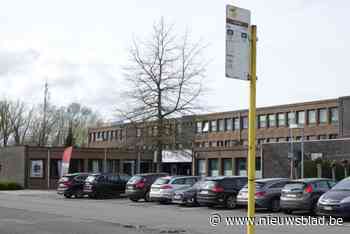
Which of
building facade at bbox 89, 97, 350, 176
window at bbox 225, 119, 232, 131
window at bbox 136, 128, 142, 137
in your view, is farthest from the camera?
window at bbox 225, 119, 232, 131

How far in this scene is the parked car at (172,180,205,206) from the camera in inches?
1102

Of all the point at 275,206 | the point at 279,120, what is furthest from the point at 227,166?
the point at 275,206

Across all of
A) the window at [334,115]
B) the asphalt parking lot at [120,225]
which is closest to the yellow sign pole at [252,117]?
the asphalt parking lot at [120,225]

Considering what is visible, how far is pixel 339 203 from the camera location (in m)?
18.8

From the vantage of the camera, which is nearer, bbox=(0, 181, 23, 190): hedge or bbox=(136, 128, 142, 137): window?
bbox=(136, 128, 142, 137): window

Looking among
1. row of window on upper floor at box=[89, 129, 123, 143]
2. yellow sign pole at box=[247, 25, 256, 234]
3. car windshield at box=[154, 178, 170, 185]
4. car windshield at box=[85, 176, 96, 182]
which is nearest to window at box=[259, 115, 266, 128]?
row of window on upper floor at box=[89, 129, 123, 143]

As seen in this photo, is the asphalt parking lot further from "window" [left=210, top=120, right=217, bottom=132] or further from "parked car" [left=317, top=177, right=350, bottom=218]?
"window" [left=210, top=120, right=217, bottom=132]

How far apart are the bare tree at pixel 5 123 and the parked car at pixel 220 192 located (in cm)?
6023

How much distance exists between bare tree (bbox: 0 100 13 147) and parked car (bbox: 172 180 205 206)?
190 ft

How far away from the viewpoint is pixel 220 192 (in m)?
26.0

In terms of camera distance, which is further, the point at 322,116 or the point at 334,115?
the point at 322,116

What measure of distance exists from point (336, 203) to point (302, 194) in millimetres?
3032

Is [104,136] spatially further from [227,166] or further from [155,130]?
[155,130]

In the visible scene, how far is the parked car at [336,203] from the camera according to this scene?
1871 cm
